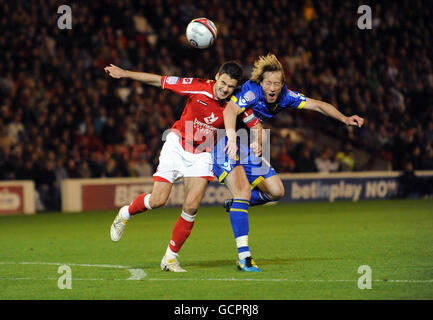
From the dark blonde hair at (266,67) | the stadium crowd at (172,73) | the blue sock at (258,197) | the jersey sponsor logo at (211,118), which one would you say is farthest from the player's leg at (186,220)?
the stadium crowd at (172,73)

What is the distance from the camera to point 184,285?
6.96m

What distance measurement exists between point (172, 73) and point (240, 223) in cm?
1336

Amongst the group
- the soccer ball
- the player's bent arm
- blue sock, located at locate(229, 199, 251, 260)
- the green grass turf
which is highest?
the soccer ball

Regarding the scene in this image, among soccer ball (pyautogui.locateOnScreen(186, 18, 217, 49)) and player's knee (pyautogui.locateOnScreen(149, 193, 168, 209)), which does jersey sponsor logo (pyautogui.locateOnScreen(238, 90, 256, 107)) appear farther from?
player's knee (pyautogui.locateOnScreen(149, 193, 168, 209))

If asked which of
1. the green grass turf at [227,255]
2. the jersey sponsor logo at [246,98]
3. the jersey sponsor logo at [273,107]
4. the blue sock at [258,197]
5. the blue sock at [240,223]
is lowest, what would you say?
the green grass turf at [227,255]

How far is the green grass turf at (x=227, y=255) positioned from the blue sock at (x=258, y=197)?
692 millimetres

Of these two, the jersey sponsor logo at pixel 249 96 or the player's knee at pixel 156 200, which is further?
the player's knee at pixel 156 200

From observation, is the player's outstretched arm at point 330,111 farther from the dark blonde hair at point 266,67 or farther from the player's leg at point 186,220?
the player's leg at point 186,220

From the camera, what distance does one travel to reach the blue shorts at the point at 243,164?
834 cm

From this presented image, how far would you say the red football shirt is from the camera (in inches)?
321

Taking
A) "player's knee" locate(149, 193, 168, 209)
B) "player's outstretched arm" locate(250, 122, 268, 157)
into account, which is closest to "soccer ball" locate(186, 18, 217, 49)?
"player's outstretched arm" locate(250, 122, 268, 157)

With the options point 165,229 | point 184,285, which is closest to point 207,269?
point 184,285

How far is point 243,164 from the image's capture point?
8617 mm
